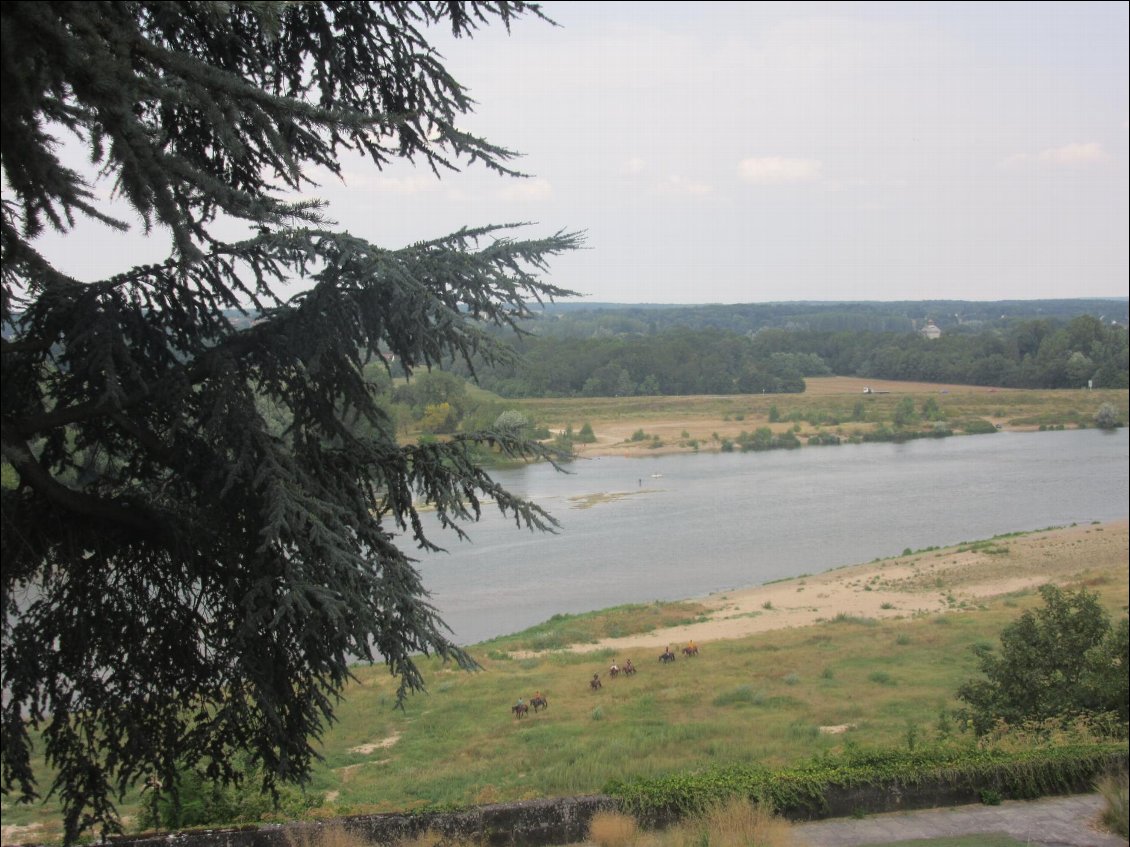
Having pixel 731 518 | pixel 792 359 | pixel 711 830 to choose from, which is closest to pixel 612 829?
pixel 711 830

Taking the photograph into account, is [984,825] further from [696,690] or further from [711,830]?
[696,690]

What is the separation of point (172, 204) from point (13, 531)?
1272 mm

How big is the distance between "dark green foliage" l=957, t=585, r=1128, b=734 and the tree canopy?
605 centimetres

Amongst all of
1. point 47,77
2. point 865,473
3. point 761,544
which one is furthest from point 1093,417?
point 47,77

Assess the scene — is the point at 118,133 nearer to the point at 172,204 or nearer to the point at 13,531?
the point at 172,204

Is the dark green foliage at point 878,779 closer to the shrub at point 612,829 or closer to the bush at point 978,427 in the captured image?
the shrub at point 612,829

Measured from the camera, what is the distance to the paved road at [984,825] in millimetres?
4898

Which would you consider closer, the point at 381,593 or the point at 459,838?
the point at 381,593

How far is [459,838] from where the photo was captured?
4.63 m

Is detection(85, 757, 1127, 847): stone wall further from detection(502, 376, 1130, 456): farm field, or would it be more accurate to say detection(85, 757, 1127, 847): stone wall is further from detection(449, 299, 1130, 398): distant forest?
detection(502, 376, 1130, 456): farm field

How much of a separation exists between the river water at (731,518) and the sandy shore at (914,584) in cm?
157

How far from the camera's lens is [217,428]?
3.64 m

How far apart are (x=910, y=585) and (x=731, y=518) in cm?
855

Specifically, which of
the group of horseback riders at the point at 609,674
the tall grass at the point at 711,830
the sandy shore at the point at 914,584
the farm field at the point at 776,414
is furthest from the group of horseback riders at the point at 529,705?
the farm field at the point at 776,414
